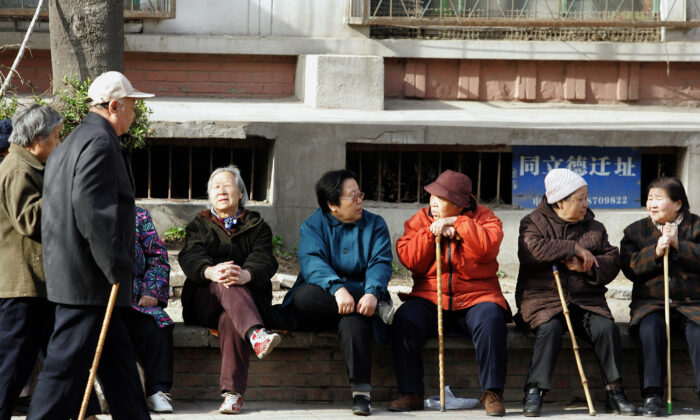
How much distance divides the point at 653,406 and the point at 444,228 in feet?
5.27

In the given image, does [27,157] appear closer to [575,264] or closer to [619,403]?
[575,264]

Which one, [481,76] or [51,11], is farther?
[481,76]

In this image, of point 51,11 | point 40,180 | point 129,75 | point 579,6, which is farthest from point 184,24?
point 40,180

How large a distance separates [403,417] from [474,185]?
4.28m

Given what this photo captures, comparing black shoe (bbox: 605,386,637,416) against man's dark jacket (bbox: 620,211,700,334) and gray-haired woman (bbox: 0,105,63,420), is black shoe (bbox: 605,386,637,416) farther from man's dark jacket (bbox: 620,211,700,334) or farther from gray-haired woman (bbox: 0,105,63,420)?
gray-haired woman (bbox: 0,105,63,420)

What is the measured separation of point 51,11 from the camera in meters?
8.09

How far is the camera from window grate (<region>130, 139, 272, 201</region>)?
9047 millimetres

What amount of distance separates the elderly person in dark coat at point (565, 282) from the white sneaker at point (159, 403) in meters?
2.05

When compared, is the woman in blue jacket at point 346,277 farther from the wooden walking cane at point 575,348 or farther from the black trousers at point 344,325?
the wooden walking cane at point 575,348

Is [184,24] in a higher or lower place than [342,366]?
higher

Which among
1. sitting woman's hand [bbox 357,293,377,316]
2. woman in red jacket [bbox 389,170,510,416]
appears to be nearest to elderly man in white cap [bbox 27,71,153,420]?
sitting woman's hand [bbox 357,293,377,316]

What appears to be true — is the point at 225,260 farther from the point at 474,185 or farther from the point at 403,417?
the point at 474,185

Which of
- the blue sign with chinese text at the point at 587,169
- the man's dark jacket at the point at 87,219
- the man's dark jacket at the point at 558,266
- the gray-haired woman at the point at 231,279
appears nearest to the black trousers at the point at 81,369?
the man's dark jacket at the point at 87,219

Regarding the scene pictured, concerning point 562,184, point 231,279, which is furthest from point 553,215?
point 231,279
